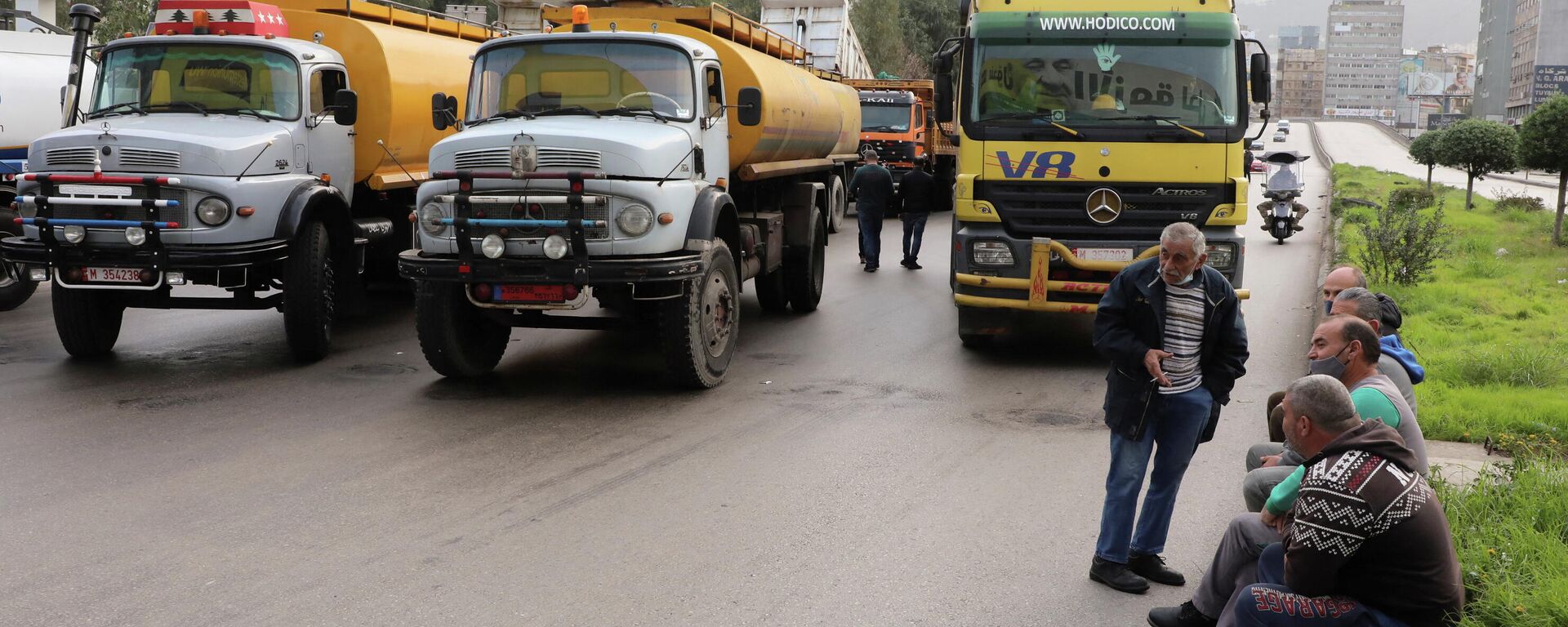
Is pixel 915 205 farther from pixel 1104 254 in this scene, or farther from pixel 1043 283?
pixel 1104 254

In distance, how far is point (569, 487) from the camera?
22.7ft

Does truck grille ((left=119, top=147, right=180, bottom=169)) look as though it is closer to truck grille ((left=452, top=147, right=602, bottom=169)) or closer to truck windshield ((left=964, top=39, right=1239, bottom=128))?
truck grille ((left=452, top=147, right=602, bottom=169))

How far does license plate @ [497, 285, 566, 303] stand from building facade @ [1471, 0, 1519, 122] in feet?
503

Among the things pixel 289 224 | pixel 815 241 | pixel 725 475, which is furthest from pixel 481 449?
pixel 815 241

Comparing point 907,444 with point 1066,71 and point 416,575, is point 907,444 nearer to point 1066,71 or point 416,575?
point 416,575

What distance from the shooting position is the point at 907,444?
26.2ft

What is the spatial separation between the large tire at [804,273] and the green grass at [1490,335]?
549 centimetres

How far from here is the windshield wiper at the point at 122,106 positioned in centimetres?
1048

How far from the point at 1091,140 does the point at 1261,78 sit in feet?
4.86

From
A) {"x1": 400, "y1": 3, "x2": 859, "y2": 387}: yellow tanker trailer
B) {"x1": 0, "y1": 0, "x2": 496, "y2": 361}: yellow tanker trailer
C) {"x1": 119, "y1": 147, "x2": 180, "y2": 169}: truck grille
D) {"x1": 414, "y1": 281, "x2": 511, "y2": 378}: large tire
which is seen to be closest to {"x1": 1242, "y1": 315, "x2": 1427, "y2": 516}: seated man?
{"x1": 400, "y1": 3, "x2": 859, "y2": 387}: yellow tanker trailer

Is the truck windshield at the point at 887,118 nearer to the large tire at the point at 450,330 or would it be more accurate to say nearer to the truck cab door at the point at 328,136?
the truck cab door at the point at 328,136

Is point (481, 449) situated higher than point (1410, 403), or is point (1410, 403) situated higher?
point (1410, 403)

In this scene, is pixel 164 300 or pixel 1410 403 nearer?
pixel 1410 403

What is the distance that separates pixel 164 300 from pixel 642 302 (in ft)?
11.8
